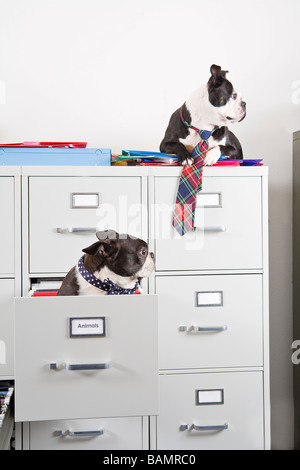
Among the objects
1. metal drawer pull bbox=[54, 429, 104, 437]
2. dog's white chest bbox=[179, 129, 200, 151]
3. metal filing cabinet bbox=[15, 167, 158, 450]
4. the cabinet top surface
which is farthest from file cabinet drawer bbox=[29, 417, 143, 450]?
dog's white chest bbox=[179, 129, 200, 151]

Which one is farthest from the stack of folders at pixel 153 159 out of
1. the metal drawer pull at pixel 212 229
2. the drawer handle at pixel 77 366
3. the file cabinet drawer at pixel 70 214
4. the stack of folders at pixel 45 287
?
the drawer handle at pixel 77 366

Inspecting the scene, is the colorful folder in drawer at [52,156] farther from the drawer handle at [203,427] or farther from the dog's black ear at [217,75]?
the drawer handle at [203,427]

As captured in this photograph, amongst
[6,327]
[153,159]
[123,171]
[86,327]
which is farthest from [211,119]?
[6,327]

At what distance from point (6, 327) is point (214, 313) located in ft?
2.43

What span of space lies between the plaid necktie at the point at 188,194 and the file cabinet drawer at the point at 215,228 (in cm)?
2

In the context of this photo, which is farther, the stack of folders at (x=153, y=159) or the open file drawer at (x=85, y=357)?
the stack of folders at (x=153, y=159)

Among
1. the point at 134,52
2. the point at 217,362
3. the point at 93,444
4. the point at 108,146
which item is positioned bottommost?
the point at 93,444

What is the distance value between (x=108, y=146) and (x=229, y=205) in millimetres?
716

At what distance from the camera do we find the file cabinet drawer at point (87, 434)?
5.75ft

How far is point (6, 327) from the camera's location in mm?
1746

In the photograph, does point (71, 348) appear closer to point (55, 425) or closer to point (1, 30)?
point (55, 425)

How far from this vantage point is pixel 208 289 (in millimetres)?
1819
